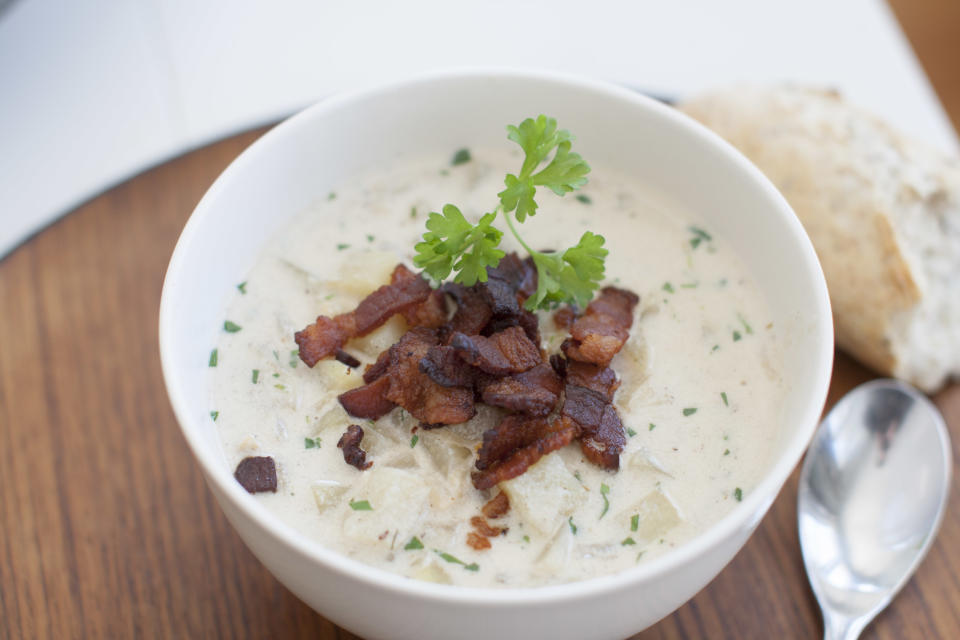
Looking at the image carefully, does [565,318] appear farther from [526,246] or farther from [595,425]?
[595,425]

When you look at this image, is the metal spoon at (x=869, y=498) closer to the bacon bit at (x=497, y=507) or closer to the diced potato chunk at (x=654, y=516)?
the diced potato chunk at (x=654, y=516)

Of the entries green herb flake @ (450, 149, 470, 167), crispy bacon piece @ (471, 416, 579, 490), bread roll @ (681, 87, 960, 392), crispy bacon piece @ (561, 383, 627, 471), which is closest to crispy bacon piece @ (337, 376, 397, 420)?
crispy bacon piece @ (471, 416, 579, 490)

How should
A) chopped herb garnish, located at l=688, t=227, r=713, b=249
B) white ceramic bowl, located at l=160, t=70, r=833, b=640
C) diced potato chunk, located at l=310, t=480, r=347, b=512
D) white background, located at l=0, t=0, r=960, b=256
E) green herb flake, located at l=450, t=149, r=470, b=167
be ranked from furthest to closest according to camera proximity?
white background, located at l=0, t=0, r=960, b=256, green herb flake, located at l=450, t=149, r=470, b=167, chopped herb garnish, located at l=688, t=227, r=713, b=249, diced potato chunk, located at l=310, t=480, r=347, b=512, white ceramic bowl, located at l=160, t=70, r=833, b=640

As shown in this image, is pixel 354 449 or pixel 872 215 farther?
pixel 872 215

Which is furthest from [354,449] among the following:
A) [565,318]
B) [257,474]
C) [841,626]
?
[841,626]

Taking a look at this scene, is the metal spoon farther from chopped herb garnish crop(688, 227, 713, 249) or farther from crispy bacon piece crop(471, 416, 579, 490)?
crispy bacon piece crop(471, 416, 579, 490)

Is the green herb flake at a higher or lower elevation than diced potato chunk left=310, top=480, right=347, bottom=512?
higher

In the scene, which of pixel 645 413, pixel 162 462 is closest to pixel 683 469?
pixel 645 413
